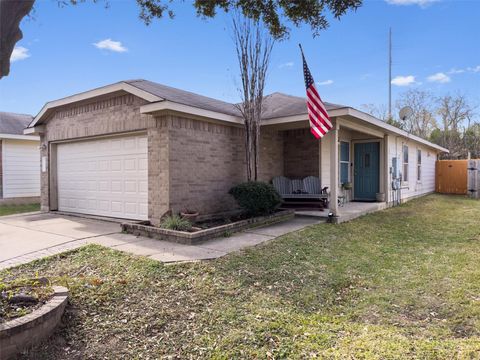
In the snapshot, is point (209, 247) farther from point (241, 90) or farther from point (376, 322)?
point (241, 90)

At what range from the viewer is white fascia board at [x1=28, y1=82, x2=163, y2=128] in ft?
24.2

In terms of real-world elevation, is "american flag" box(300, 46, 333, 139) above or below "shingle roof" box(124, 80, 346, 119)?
below

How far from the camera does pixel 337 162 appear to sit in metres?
8.95

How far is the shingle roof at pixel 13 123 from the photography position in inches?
534

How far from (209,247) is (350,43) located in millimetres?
10280

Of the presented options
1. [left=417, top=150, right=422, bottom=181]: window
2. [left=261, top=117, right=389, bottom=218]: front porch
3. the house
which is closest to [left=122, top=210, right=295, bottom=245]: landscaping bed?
[left=261, top=117, right=389, bottom=218]: front porch

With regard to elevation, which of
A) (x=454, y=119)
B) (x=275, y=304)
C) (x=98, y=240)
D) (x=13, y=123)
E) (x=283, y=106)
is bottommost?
(x=275, y=304)

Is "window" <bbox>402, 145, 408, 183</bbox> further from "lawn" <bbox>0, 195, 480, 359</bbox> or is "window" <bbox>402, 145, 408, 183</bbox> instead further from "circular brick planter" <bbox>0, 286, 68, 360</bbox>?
"circular brick planter" <bbox>0, 286, 68, 360</bbox>

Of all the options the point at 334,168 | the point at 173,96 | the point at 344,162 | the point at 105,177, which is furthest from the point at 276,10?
the point at 344,162

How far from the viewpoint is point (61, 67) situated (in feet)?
33.2

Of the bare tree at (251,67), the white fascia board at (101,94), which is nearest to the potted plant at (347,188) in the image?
the bare tree at (251,67)

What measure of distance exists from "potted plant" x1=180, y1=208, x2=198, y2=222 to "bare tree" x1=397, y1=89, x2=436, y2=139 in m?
29.7

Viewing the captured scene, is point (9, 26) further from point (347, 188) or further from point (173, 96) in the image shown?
point (347, 188)

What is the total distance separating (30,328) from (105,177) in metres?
6.70
